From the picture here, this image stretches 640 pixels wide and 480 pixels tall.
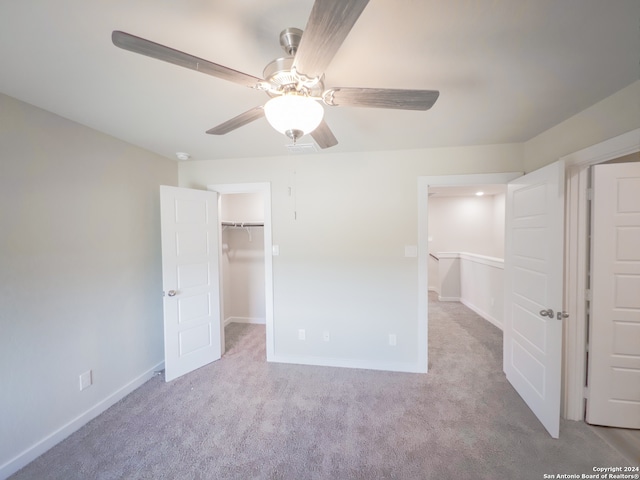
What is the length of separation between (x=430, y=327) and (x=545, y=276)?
7.33 feet

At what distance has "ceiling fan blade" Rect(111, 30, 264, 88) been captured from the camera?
71cm

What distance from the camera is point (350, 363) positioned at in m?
2.63

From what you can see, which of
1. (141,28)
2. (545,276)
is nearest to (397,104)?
(141,28)

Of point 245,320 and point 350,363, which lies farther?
point 245,320

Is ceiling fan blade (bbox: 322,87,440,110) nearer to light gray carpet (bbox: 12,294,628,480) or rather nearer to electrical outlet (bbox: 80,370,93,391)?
light gray carpet (bbox: 12,294,628,480)

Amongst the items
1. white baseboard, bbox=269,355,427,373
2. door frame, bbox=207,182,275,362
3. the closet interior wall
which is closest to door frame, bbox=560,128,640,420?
white baseboard, bbox=269,355,427,373

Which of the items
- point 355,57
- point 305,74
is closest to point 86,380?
point 305,74

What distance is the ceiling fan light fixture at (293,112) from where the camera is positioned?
89cm

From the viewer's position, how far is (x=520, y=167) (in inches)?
91.6

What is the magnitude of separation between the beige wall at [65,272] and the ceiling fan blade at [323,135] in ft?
6.33

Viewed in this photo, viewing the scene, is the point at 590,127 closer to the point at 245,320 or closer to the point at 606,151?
the point at 606,151

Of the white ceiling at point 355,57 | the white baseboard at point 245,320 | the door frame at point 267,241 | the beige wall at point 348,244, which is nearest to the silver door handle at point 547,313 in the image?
the beige wall at point 348,244

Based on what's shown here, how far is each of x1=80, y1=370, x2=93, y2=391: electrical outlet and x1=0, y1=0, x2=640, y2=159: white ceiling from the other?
200 centimetres

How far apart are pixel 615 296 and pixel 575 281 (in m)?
0.24
